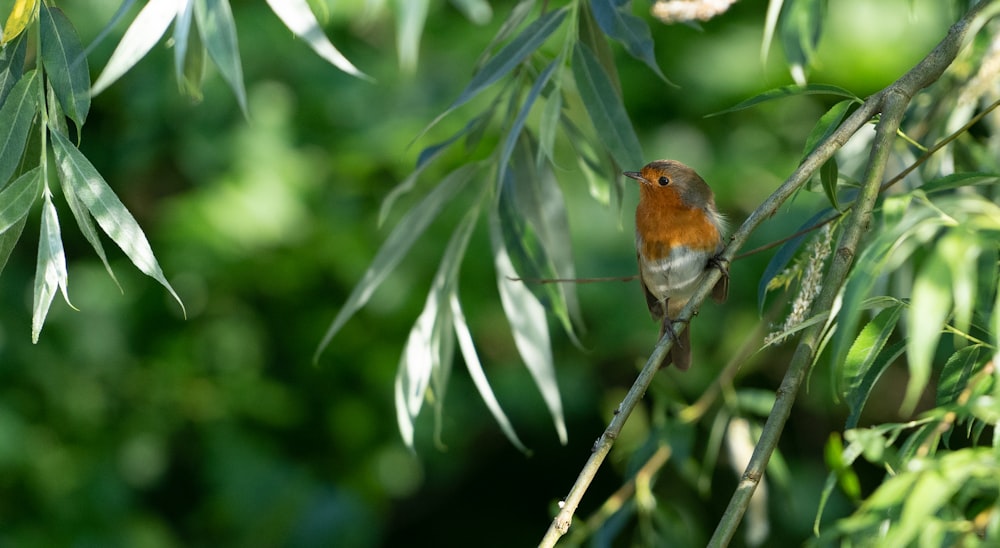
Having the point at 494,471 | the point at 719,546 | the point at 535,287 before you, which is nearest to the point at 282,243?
the point at 494,471

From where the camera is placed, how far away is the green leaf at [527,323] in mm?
2436

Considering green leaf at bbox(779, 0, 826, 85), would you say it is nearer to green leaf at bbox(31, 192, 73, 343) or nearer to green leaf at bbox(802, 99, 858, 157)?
green leaf at bbox(802, 99, 858, 157)

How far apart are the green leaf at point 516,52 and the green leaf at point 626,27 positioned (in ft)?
0.28

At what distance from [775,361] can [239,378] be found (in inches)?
94.3

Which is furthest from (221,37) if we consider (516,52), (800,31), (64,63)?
(800,31)

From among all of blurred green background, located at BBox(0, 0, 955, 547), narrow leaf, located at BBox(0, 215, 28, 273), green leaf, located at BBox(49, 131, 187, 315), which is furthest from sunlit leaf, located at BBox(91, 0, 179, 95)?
blurred green background, located at BBox(0, 0, 955, 547)

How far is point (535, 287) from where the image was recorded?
244cm

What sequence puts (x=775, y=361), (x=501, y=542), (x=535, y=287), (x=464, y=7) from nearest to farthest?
(x=464, y=7) → (x=535, y=287) → (x=775, y=361) → (x=501, y=542)

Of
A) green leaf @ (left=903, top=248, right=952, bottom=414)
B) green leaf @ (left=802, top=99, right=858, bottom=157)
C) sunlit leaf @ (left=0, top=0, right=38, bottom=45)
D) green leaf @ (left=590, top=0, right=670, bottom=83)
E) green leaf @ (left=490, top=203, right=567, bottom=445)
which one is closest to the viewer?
green leaf @ (left=903, top=248, right=952, bottom=414)

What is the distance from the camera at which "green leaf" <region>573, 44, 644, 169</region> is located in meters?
2.15

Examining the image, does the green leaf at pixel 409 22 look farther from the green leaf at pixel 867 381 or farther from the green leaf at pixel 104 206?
the green leaf at pixel 867 381

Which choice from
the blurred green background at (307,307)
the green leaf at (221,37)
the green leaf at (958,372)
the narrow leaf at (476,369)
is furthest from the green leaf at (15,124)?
the blurred green background at (307,307)

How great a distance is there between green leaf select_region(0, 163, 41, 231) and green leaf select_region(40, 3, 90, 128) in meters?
0.12

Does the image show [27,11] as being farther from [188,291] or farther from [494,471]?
[494,471]
